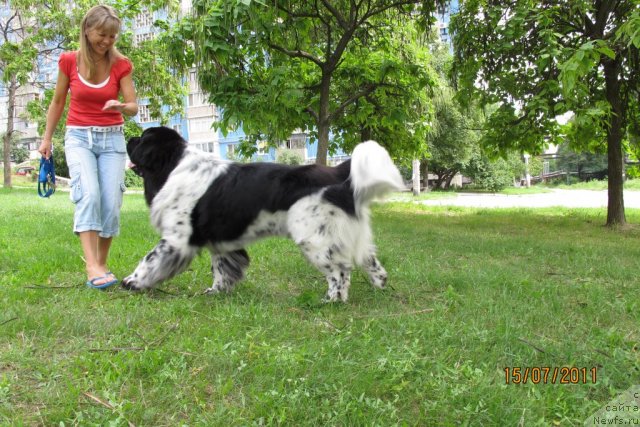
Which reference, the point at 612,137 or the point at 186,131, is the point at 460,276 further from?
the point at 186,131

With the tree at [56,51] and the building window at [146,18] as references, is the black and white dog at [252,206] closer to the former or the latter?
the tree at [56,51]

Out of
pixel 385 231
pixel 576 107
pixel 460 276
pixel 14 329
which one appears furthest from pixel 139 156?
pixel 576 107

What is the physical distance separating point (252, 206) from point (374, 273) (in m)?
1.18

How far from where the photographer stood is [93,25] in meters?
3.73

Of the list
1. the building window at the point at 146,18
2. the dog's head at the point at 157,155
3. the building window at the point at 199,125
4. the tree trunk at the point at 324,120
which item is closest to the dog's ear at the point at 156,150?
the dog's head at the point at 157,155

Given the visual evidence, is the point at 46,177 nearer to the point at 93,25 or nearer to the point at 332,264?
the point at 93,25

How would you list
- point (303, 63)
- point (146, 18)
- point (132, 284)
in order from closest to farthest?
point (132, 284)
point (303, 63)
point (146, 18)

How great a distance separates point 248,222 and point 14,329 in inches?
65.6

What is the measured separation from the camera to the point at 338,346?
8.83 ft

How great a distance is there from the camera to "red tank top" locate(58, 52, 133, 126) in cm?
387
